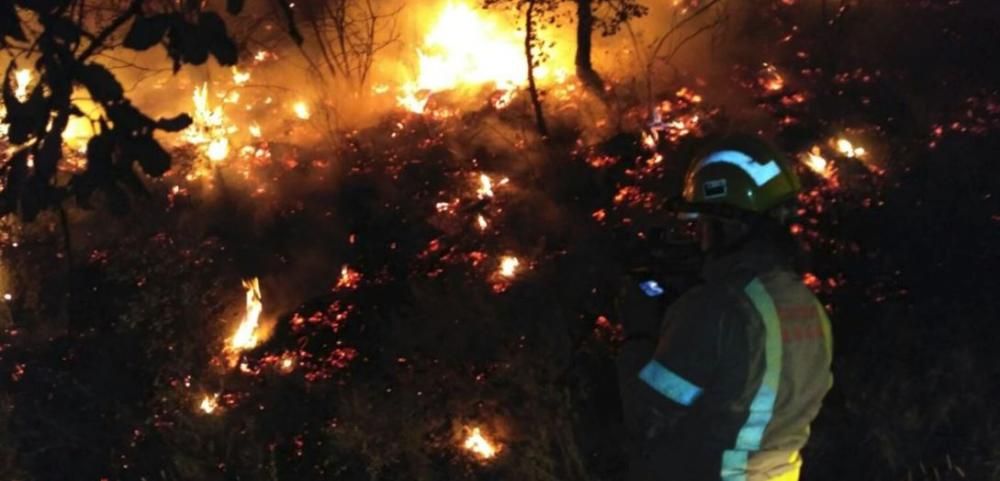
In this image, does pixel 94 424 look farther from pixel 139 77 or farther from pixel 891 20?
pixel 891 20

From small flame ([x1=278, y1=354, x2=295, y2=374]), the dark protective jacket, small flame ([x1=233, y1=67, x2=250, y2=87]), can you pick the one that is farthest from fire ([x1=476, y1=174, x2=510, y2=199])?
the dark protective jacket

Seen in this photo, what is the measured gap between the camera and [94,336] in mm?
6172

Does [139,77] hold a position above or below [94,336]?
above

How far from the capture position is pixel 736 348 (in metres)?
2.33

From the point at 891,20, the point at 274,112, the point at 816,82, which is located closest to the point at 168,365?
the point at 274,112

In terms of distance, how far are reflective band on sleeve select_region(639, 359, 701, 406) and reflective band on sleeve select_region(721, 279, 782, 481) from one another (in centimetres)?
16

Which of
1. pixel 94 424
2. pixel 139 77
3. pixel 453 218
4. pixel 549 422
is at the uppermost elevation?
pixel 139 77

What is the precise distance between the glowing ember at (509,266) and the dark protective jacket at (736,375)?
3704 mm

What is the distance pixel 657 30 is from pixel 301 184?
375cm

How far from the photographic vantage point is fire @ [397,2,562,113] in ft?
27.7

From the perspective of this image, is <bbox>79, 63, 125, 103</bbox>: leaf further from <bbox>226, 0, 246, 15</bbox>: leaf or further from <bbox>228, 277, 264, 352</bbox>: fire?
<bbox>228, 277, 264, 352</bbox>: fire

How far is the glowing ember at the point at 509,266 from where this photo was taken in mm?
6324

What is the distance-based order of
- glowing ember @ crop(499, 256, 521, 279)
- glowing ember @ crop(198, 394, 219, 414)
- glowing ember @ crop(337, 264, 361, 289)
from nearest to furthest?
glowing ember @ crop(198, 394, 219, 414)
glowing ember @ crop(499, 256, 521, 279)
glowing ember @ crop(337, 264, 361, 289)

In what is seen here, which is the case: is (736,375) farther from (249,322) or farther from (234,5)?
(249,322)
